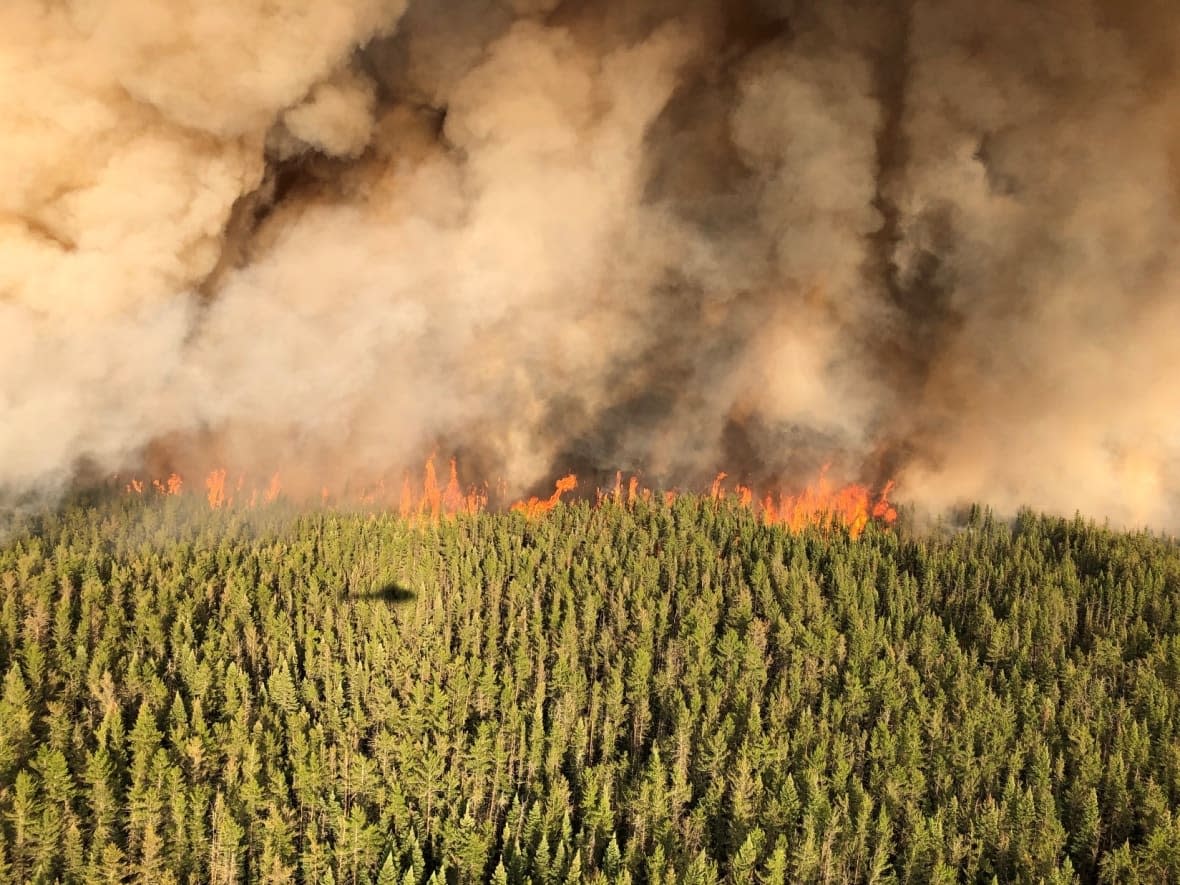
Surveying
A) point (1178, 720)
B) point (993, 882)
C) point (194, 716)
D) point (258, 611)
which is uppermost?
point (258, 611)

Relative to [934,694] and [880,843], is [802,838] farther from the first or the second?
[934,694]

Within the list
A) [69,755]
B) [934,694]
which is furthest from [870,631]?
[69,755]

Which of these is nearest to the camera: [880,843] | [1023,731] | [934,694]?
[880,843]

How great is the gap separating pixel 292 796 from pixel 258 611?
66737 mm

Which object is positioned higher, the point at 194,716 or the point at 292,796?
the point at 194,716

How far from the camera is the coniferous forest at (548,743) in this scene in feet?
359

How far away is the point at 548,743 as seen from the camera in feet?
466

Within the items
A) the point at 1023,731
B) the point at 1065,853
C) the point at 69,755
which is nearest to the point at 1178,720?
the point at 1023,731

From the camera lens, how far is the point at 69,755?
12312cm

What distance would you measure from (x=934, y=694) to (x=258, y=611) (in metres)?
122

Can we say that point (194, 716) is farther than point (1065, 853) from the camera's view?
Yes

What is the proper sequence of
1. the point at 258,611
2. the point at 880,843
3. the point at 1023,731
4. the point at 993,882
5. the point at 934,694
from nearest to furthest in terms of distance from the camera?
the point at 993,882
the point at 880,843
the point at 1023,731
the point at 934,694
the point at 258,611

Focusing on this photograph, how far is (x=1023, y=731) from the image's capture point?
493ft

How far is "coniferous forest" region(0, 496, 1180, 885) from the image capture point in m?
110
